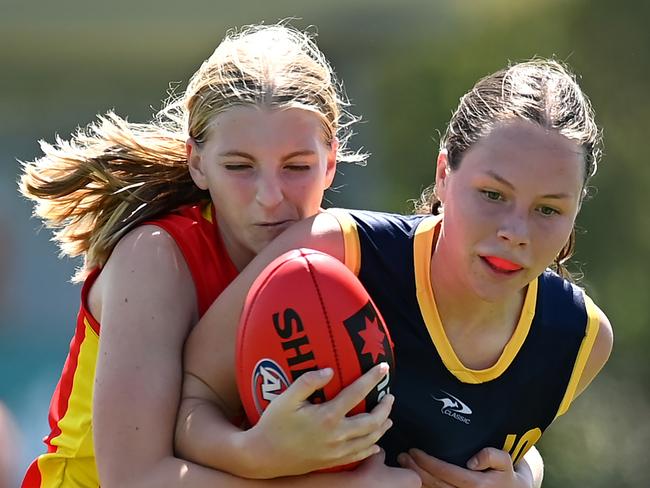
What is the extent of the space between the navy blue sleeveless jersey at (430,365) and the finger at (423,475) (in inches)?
1.4

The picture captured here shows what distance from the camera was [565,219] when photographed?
9.38 ft

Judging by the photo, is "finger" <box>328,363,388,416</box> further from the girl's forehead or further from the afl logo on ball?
the girl's forehead

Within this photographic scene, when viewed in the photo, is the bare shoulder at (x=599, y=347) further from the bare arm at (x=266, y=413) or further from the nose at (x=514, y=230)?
the bare arm at (x=266, y=413)

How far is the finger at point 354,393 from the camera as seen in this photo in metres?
2.53

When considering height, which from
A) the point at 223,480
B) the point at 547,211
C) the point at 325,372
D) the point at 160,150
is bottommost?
the point at 223,480

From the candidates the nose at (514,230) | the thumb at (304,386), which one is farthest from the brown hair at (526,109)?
the thumb at (304,386)

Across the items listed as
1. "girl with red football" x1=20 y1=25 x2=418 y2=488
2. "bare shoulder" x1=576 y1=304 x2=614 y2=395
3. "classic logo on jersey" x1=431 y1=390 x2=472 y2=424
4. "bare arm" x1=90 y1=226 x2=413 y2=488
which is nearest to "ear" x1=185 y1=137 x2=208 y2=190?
"girl with red football" x1=20 y1=25 x2=418 y2=488

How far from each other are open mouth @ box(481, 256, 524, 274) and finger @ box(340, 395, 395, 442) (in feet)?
1.51

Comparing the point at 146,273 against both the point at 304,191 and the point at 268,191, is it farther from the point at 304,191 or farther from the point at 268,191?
the point at 304,191

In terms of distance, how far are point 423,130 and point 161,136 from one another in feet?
18.1

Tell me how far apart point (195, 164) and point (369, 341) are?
890mm

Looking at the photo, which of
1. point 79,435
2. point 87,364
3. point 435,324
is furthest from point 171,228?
point 435,324

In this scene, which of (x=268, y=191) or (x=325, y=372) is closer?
(x=325, y=372)

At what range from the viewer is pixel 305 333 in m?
2.58
